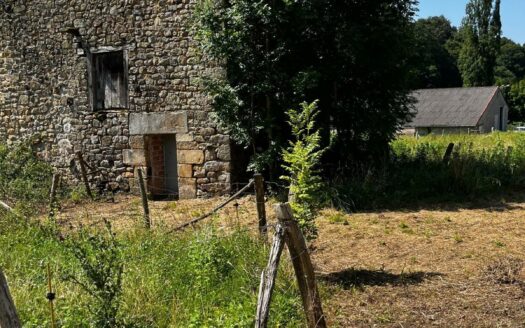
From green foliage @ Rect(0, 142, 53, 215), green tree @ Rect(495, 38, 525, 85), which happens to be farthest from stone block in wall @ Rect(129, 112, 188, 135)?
green tree @ Rect(495, 38, 525, 85)

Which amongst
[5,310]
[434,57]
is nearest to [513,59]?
[434,57]

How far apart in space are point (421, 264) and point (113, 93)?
848 cm

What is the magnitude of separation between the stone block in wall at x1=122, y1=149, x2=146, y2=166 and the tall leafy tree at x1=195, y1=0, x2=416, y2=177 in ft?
8.36

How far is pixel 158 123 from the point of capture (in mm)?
12008

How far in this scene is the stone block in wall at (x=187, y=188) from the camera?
38.7 ft

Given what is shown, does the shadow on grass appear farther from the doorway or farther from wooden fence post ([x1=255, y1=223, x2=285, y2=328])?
the doorway

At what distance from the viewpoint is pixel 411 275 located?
20.4ft

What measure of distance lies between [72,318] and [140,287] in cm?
85

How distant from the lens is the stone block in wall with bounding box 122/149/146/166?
40.5 feet

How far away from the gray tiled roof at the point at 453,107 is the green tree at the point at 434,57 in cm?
207

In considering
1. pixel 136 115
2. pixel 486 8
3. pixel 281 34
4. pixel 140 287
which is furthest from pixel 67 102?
pixel 486 8

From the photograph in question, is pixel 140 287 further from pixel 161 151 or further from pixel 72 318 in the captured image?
pixel 161 151

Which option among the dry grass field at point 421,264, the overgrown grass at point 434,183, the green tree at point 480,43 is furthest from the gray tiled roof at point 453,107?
the dry grass field at point 421,264

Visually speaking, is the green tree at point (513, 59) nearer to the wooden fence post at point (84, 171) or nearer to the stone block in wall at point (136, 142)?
the stone block in wall at point (136, 142)
